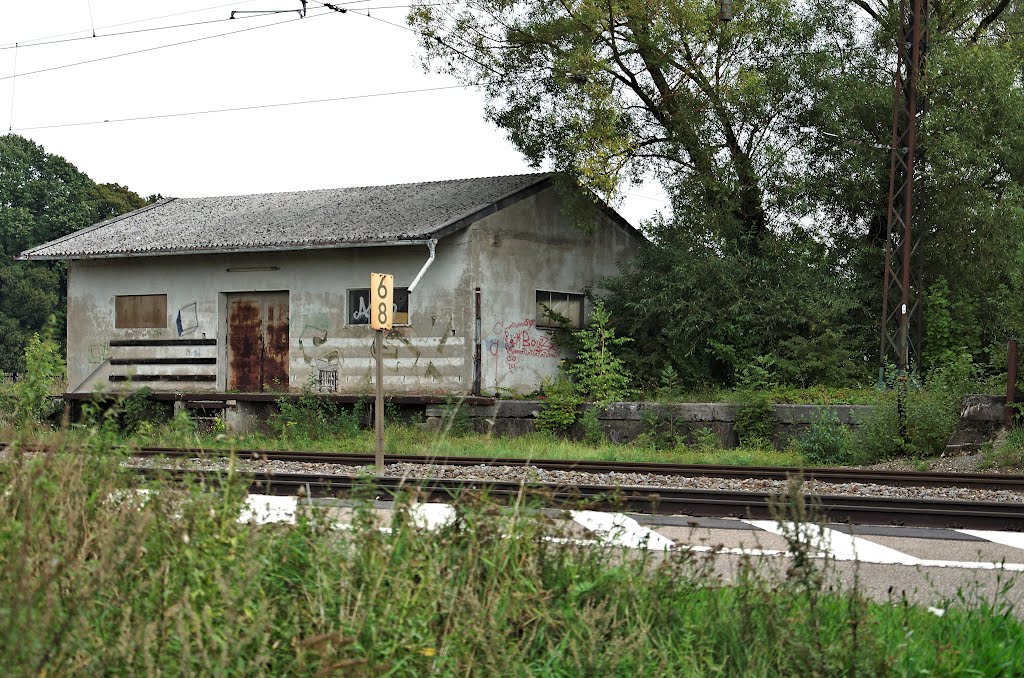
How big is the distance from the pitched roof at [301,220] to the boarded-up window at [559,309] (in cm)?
249

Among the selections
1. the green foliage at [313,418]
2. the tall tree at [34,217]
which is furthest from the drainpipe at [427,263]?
the tall tree at [34,217]

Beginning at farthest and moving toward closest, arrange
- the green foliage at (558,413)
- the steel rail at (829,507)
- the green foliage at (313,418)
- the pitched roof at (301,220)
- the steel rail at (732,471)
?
the pitched roof at (301,220)
the green foliage at (313,418)
the green foliage at (558,413)
the steel rail at (732,471)
the steel rail at (829,507)

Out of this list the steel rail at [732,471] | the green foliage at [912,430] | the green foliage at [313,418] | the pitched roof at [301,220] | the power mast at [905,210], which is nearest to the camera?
the steel rail at [732,471]

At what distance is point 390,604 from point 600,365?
1838 cm

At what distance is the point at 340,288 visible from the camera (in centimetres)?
2402

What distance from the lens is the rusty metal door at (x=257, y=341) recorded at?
2473 cm

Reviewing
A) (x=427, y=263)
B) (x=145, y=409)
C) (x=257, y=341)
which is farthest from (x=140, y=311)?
(x=427, y=263)

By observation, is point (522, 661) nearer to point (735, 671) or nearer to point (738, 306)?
point (735, 671)

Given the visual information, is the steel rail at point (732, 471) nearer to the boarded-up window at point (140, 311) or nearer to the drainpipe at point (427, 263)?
the drainpipe at point (427, 263)

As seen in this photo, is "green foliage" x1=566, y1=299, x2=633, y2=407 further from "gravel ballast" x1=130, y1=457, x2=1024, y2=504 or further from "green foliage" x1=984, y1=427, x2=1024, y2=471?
"green foliage" x1=984, y1=427, x2=1024, y2=471

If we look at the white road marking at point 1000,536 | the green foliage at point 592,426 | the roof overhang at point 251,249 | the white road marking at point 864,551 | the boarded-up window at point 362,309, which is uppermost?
the roof overhang at point 251,249

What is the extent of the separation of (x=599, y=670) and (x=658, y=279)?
19.6m

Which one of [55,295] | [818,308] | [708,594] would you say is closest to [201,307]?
[818,308]

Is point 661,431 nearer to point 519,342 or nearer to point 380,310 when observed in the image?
point 519,342
